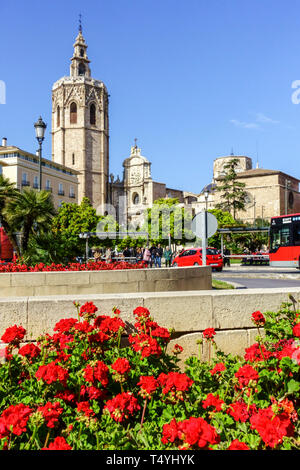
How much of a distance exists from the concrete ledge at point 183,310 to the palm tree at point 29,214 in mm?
9448

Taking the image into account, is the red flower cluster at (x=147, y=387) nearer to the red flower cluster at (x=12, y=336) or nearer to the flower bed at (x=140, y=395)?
the flower bed at (x=140, y=395)

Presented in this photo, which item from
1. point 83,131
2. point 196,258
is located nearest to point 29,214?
point 196,258

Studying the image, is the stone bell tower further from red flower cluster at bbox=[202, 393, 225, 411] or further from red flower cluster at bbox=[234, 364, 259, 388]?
red flower cluster at bbox=[202, 393, 225, 411]

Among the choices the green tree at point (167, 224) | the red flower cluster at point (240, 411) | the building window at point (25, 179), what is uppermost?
the building window at point (25, 179)

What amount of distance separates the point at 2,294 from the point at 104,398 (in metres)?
5.58

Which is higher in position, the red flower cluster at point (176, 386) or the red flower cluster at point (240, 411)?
the red flower cluster at point (176, 386)

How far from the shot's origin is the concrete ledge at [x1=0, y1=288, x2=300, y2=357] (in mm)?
3744

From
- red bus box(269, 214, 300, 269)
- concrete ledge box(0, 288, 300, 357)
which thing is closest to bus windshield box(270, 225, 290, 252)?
red bus box(269, 214, 300, 269)

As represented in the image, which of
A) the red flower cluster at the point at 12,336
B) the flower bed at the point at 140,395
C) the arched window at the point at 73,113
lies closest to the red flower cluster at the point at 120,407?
the flower bed at the point at 140,395

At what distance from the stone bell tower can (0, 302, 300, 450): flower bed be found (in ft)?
256

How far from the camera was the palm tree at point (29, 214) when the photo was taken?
1306 centimetres
